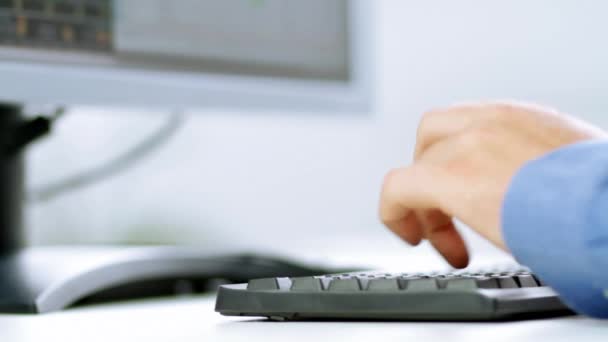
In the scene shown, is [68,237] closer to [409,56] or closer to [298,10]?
[298,10]

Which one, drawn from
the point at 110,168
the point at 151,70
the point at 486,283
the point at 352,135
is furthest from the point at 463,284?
the point at 352,135

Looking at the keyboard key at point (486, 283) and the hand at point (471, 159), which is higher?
the hand at point (471, 159)

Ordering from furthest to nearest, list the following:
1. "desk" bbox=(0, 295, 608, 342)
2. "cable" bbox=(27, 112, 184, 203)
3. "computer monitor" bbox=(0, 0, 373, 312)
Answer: "cable" bbox=(27, 112, 184, 203)
"computer monitor" bbox=(0, 0, 373, 312)
"desk" bbox=(0, 295, 608, 342)

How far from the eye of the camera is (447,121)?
19.9 inches

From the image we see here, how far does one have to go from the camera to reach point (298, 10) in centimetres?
89

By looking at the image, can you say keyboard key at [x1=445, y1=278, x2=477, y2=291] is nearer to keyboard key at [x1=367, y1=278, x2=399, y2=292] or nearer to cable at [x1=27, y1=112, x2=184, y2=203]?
keyboard key at [x1=367, y1=278, x2=399, y2=292]

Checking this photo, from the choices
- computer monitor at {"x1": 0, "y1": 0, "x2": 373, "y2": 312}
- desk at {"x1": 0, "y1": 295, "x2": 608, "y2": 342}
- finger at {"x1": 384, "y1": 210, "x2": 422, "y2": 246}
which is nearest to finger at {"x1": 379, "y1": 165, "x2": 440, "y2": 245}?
finger at {"x1": 384, "y1": 210, "x2": 422, "y2": 246}

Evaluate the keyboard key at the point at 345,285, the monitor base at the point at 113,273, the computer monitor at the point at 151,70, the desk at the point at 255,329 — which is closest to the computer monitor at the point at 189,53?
the computer monitor at the point at 151,70

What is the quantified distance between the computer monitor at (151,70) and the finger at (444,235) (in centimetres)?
23

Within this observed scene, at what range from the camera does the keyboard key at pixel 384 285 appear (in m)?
0.41

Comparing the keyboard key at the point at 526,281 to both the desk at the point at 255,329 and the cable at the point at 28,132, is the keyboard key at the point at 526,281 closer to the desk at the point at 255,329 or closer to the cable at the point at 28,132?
the desk at the point at 255,329

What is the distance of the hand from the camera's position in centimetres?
44

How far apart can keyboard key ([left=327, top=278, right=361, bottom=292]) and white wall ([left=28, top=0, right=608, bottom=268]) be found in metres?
0.87

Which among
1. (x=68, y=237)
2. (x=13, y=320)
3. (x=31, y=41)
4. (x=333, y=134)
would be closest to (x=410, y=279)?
(x=13, y=320)
